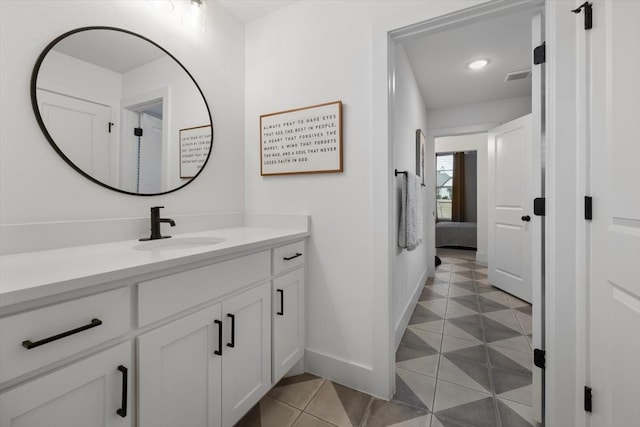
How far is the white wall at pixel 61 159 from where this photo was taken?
0.97 m

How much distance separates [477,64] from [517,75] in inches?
23.3

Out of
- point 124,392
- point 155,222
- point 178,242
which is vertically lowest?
point 124,392

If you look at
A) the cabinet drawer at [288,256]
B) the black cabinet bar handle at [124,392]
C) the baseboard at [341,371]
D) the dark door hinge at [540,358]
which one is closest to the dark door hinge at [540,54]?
the dark door hinge at [540,358]

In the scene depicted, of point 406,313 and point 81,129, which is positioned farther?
point 406,313

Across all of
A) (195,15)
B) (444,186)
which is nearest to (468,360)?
(195,15)

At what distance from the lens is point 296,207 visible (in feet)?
Answer: 5.63

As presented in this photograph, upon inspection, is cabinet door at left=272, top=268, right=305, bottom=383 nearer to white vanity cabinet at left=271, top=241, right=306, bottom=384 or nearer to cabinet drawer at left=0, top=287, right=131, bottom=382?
white vanity cabinet at left=271, top=241, right=306, bottom=384

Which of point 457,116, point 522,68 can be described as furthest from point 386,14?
point 457,116

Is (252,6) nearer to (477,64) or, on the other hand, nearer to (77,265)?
(77,265)

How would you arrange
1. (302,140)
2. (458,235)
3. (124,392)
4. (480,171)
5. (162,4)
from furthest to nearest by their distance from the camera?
1. (458,235)
2. (480,171)
3. (302,140)
4. (162,4)
5. (124,392)

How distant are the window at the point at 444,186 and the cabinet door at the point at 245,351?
689 cm

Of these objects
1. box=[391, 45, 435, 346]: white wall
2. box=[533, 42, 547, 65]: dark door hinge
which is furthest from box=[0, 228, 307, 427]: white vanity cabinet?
box=[533, 42, 547, 65]: dark door hinge

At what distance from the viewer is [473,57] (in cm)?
253

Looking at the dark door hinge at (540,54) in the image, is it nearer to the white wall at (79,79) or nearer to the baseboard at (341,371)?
the baseboard at (341,371)
